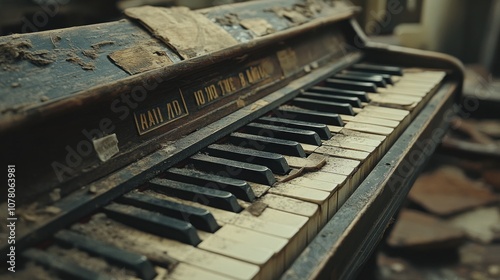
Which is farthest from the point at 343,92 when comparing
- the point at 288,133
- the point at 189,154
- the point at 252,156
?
the point at 189,154

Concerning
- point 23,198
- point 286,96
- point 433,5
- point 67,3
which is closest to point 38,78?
point 23,198

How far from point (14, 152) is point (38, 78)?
233mm

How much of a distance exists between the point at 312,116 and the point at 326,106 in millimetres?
156

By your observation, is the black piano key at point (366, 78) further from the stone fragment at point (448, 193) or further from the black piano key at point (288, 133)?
the stone fragment at point (448, 193)

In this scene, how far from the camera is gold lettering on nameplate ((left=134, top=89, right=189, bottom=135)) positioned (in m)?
1.42

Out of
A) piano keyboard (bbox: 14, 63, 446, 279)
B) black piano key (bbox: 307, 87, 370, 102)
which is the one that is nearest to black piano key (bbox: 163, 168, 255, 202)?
piano keyboard (bbox: 14, 63, 446, 279)

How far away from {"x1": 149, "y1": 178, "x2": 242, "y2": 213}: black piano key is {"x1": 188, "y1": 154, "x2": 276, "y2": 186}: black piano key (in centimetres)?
15

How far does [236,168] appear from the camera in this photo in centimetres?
140

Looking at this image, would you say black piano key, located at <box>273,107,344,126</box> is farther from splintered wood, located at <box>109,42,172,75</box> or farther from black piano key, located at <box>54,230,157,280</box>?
black piano key, located at <box>54,230,157,280</box>

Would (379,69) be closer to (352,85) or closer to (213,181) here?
(352,85)

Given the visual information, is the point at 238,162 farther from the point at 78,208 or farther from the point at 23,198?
the point at 23,198

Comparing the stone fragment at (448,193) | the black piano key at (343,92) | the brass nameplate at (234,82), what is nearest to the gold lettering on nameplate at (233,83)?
the brass nameplate at (234,82)

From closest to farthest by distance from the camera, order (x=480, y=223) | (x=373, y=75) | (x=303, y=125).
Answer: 1. (x=303, y=125)
2. (x=373, y=75)
3. (x=480, y=223)

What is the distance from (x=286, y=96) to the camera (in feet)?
6.72
